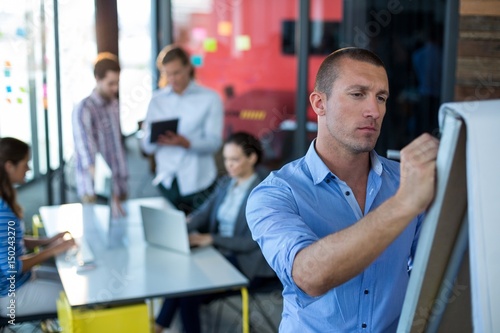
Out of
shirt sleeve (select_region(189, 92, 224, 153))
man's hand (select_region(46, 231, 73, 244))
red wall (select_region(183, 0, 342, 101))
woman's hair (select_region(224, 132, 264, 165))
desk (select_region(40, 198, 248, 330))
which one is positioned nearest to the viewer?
desk (select_region(40, 198, 248, 330))

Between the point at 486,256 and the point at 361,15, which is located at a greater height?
the point at 361,15

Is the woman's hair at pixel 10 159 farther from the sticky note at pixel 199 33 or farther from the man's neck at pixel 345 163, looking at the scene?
the sticky note at pixel 199 33

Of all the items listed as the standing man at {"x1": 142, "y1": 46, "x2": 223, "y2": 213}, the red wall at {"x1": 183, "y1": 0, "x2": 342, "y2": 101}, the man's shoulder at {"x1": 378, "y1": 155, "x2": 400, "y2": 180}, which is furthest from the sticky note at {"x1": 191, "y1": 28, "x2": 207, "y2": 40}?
the man's shoulder at {"x1": 378, "y1": 155, "x2": 400, "y2": 180}

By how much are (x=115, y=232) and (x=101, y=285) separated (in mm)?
949

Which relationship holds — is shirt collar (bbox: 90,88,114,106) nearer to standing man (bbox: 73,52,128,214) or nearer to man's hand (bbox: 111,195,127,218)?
standing man (bbox: 73,52,128,214)

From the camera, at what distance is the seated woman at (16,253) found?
3.30m

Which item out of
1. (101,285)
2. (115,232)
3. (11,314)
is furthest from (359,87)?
(115,232)

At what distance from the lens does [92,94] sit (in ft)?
15.1

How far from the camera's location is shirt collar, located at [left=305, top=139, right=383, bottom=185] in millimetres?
1652

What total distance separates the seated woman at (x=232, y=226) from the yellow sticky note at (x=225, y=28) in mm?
3066

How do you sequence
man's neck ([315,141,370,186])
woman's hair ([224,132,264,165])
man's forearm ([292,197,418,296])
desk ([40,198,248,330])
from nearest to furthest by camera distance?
man's forearm ([292,197,418,296]) → man's neck ([315,141,370,186]) → desk ([40,198,248,330]) → woman's hair ([224,132,264,165])

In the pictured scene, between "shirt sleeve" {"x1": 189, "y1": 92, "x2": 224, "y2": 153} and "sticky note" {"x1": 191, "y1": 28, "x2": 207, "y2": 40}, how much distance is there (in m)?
2.41

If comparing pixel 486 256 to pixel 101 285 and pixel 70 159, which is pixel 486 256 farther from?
pixel 70 159

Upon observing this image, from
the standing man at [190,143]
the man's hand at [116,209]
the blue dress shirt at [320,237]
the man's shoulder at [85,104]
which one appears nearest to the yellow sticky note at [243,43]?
the standing man at [190,143]
